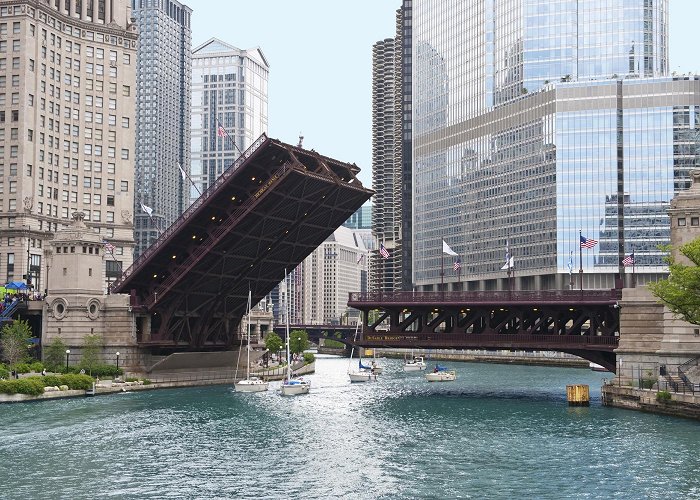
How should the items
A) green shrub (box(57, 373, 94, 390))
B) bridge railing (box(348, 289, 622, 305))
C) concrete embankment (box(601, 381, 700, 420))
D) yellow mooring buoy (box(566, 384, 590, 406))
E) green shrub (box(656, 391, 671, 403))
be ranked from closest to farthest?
concrete embankment (box(601, 381, 700, 420))
green shrub (box(656, 391, 671, 403))
yellow mooring buoy (box(566, 384, 590, 406))
green shrub (box(57, 373, 94, 390))
bridge railing (box(348, 289, 622, 305))

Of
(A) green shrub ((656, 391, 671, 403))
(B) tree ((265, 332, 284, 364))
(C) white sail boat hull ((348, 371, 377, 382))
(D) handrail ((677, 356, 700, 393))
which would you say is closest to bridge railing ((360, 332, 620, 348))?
(D) handrail ((677, 356, 700, 393))

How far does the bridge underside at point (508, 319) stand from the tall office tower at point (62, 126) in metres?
40.6

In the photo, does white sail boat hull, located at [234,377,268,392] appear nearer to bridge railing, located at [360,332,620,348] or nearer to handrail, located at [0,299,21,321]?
bridge railing, located at [360,332,620,348]

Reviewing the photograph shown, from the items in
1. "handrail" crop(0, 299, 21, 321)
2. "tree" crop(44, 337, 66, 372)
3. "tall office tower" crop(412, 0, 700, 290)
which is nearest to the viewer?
"tree" crop(44, 337, 66, 372)

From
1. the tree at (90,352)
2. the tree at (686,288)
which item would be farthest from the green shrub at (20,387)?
the tree at (686,288)

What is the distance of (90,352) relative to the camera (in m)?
89.8

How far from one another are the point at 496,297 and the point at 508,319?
5277mm

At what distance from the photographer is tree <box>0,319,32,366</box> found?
88.1 metres

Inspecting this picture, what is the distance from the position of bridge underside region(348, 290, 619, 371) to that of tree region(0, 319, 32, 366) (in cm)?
2888

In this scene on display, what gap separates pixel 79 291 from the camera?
3610 inches

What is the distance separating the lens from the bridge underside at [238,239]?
77.3 meters

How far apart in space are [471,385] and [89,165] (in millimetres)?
53583

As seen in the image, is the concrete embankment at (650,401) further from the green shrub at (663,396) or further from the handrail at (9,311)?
the handrail at (9,311)

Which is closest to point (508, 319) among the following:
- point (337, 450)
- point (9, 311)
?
point (337, 450)
